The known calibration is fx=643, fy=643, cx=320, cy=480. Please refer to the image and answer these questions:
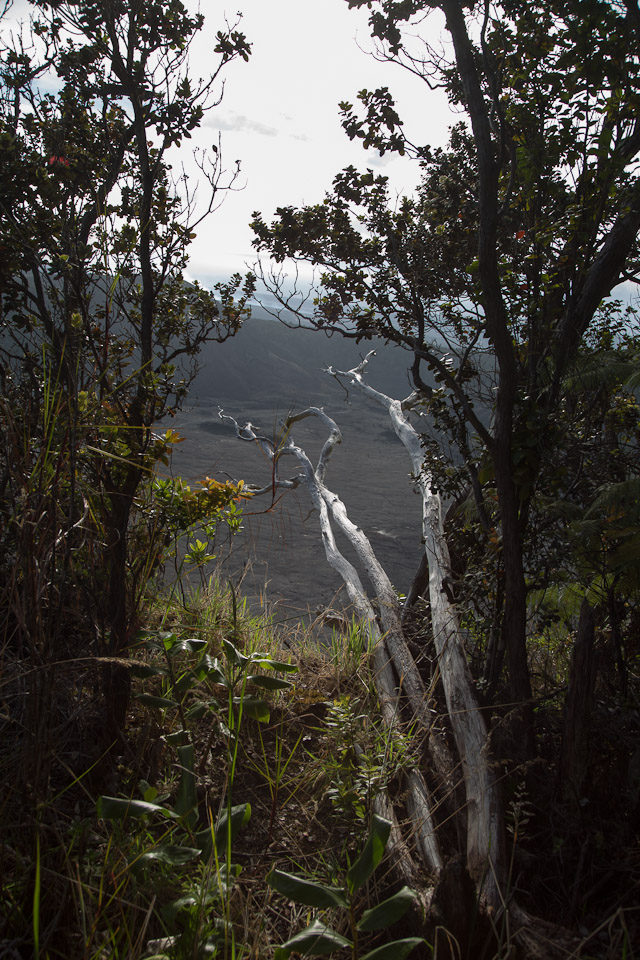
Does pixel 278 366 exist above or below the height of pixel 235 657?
above

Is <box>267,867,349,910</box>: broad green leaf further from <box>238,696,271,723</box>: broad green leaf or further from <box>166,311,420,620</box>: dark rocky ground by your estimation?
<box>166,311,420,620</box>: dark rocky ground

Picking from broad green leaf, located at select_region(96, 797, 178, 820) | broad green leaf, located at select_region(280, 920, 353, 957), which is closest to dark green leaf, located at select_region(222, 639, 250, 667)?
broad green leaf, located at select_region(96, 797, 178, 820)

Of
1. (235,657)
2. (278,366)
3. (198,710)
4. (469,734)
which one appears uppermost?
(278,366)

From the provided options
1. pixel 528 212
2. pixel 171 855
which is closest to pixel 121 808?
pixel 171 855

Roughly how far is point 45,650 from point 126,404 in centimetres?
95

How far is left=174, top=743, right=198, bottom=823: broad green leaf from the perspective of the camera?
1.44m

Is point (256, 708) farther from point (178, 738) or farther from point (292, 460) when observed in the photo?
point (292, 460)

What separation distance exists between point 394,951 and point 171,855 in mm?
479

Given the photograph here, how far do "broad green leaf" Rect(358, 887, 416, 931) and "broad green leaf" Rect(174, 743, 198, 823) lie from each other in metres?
0.44

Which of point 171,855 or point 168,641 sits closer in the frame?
point 171,855

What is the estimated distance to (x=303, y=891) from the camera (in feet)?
4.08

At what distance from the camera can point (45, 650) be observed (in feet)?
4.89

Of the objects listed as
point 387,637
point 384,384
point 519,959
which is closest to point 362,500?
point 387,637

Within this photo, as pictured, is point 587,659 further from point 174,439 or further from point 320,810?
point 174,439
